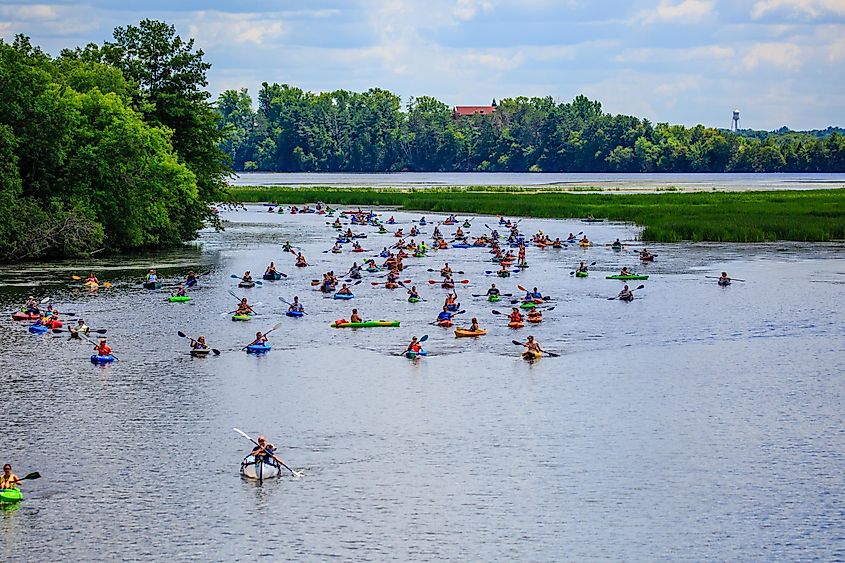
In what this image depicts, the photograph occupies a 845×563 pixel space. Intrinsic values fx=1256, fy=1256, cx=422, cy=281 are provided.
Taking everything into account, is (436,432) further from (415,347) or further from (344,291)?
(344,291)

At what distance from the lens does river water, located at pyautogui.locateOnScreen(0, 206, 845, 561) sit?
2597 centimetres

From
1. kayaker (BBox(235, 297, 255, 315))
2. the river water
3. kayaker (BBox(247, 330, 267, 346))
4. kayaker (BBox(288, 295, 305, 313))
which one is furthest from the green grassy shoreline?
kayaker (BBox(247, 330, 267, 346))

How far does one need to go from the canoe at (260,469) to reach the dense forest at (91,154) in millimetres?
40493

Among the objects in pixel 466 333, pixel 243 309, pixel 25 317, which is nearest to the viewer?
pixel 466 333

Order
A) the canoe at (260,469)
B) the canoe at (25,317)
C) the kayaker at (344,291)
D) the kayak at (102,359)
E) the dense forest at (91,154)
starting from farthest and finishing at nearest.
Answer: the dense forest at (91,154) → the kayaker at (344,291) → the canoe at (25,317) → the kayak at (102,359) → the canoe at (260,469)

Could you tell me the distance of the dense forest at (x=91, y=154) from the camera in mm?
68438

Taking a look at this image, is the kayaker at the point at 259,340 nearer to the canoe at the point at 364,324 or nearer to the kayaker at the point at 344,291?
the canoe at the point at 364,324

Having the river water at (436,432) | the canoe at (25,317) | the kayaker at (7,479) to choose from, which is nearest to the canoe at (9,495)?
the kayaker at (7,479)

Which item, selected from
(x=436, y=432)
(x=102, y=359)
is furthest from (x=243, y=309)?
(x=436, y=432)

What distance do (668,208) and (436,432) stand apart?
72.3 meters

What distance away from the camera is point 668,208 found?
338ft

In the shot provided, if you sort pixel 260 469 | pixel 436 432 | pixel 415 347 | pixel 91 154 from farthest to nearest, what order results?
pixel 91 154 → pixel 415 347 → pixel 436 432 → pixel 260 469

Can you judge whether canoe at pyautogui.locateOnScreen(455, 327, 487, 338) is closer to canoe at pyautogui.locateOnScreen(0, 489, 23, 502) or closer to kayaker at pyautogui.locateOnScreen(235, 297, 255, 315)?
kayaker at pyautogui.locateOnScreen(235, 297, 255, 315)

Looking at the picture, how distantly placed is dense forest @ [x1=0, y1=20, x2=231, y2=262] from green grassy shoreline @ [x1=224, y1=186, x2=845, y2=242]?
42.6ft
